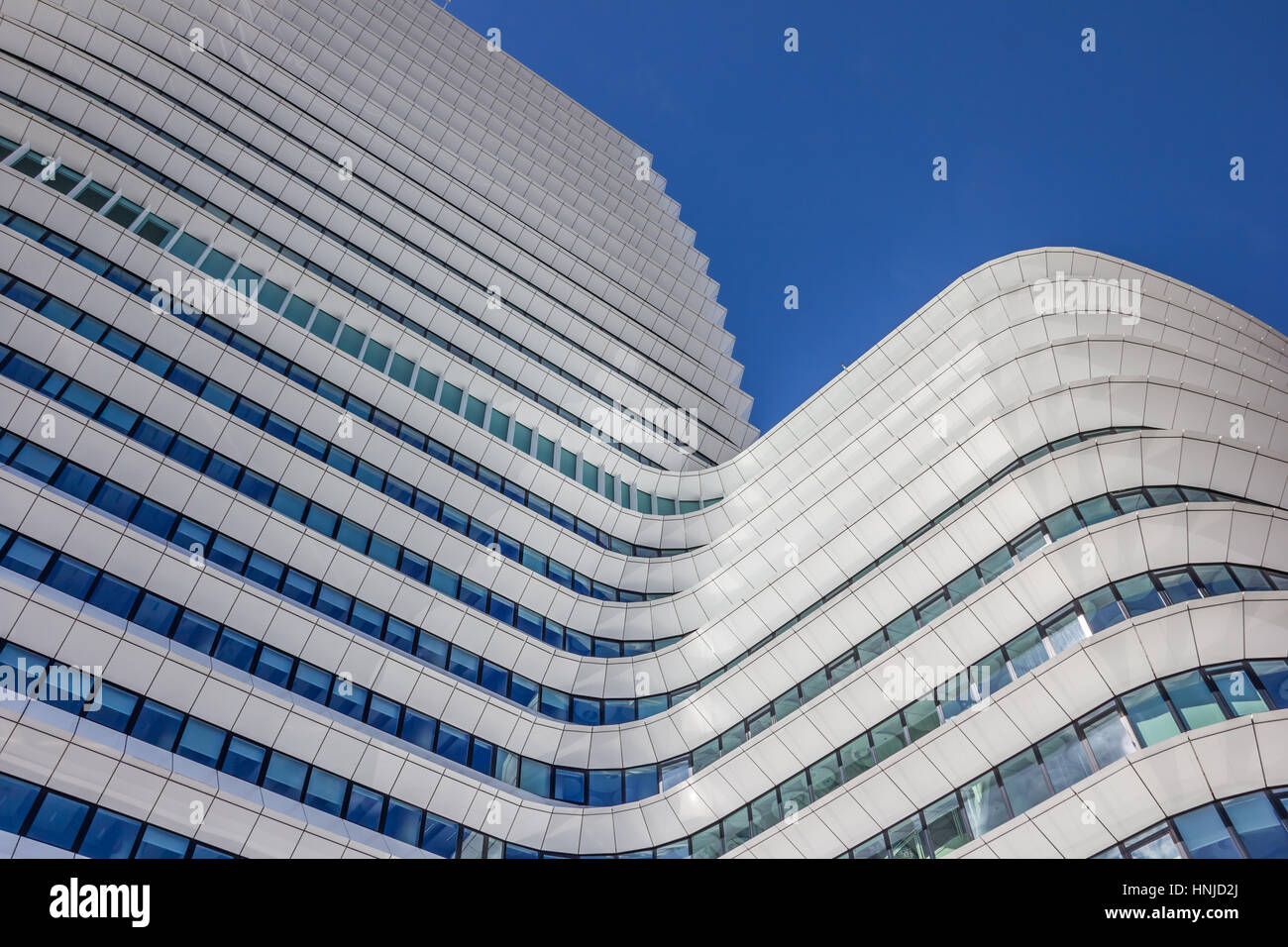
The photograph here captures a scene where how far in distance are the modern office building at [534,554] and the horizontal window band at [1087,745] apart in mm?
91

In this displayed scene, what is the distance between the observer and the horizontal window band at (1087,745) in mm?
17359

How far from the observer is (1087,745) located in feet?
60.2

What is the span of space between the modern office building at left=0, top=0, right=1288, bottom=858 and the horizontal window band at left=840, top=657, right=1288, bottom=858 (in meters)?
0.09

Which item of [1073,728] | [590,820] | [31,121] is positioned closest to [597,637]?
[590,820]

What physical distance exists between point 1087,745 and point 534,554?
18.8 meters

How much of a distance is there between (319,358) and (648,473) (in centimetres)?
1372

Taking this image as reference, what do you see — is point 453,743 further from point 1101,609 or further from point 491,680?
point 1101,609

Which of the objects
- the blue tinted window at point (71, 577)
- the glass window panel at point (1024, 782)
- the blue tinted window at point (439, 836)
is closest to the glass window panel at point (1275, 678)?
the glass window panel at point (1024, 782)

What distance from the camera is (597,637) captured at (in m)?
30.6

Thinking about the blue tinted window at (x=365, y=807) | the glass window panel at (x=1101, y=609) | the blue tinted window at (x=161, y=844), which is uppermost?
the glass window panel at (x=1101, y=609)

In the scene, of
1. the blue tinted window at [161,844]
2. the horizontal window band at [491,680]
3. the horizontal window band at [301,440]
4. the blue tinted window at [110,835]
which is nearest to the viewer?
the blue tinted window at [110,835]

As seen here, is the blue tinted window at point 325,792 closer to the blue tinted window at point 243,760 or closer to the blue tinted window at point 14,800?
the blue tinted window at point 243,760

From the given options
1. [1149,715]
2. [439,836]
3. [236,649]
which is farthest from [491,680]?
A: [1149,715]
